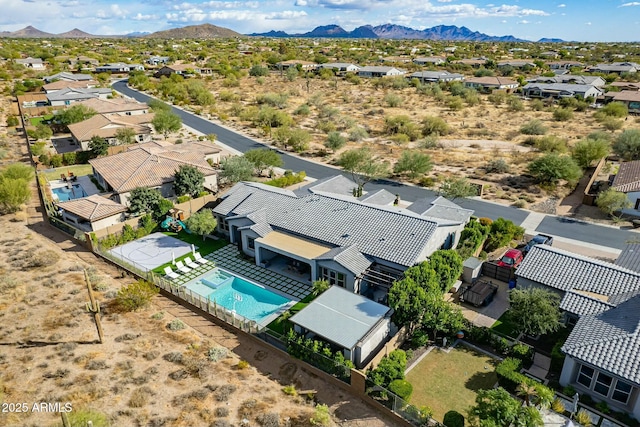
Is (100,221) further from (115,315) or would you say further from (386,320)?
(386,320)

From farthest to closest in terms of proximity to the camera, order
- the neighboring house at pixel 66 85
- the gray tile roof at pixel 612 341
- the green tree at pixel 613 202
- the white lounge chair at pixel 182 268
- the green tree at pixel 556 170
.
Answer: the neighboring house at pixel 66 85
the green tree at pixel 556 170
the green tree at pixel 613 202
the white lounge chair at pixel 182 268
the gray tile roof at pixel 612 341

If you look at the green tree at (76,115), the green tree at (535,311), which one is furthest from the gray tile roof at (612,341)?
the green tree at (76,115)

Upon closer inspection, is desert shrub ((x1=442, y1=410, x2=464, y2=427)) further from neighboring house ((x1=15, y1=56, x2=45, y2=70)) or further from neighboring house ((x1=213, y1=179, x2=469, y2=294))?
neighboring house ((x1=15, y1=56, x2=45, y2=70))

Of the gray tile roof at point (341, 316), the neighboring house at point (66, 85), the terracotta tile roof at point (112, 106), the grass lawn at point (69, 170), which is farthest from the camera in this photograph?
the neighboring house at point (66, 85)

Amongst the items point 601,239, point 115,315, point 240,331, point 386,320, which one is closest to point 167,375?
point 240,331

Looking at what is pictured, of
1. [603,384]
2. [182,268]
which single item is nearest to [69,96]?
[182,268]

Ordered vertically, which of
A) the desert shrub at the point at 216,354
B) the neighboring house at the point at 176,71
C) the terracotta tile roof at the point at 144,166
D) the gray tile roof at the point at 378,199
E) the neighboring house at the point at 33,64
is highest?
the neighboring house at the point at 33,64

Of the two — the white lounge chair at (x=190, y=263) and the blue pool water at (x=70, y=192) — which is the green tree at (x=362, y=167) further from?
the blue pool water at (x=70, y=192)

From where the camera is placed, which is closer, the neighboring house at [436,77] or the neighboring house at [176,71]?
the neighboring house at [436,77]
